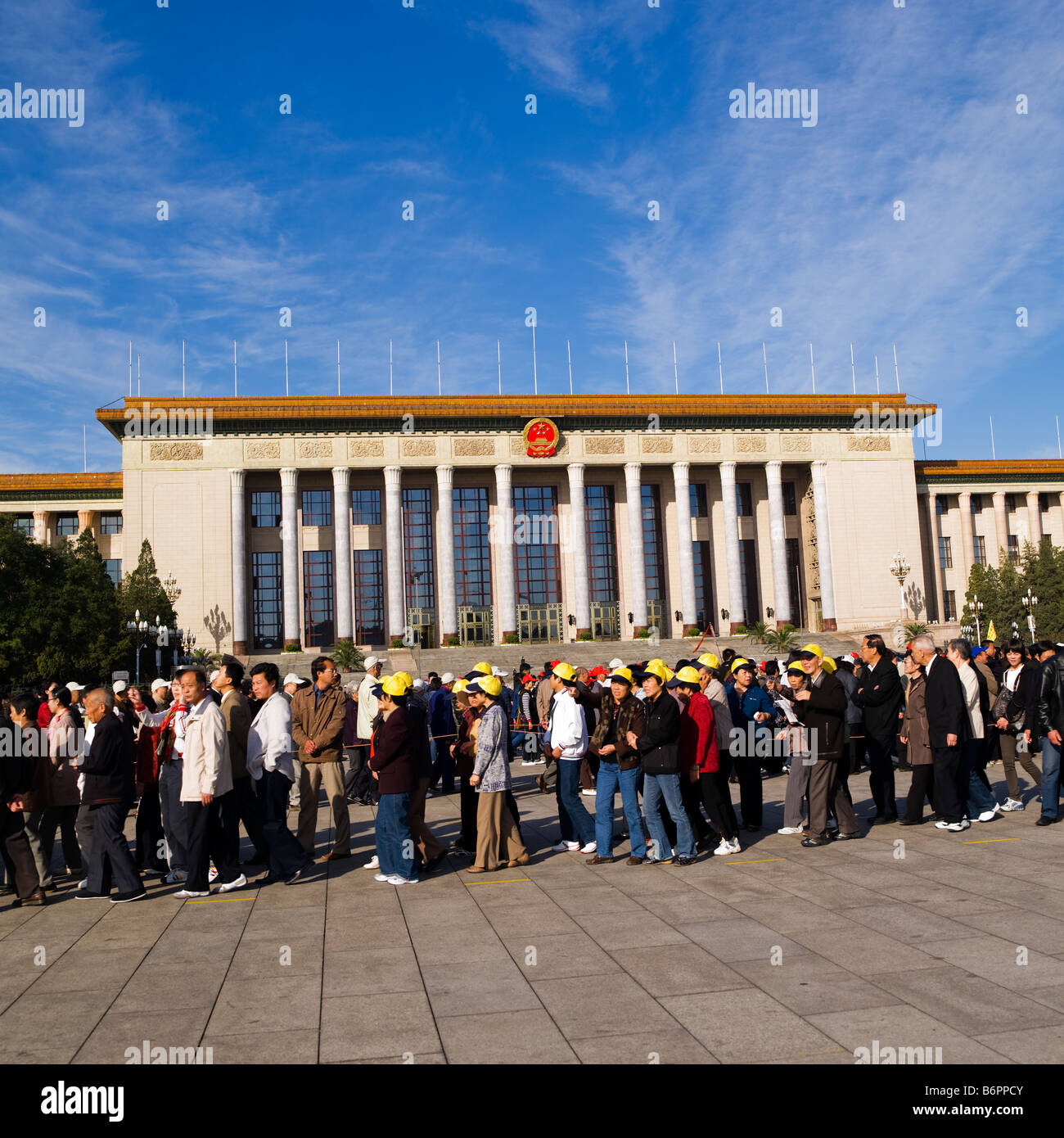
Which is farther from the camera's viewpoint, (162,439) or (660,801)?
(162,439)

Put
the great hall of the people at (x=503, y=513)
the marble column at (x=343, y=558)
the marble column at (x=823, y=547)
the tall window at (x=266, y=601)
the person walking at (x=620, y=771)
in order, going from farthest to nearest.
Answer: the marble column at (x=823, y=547) < the tall window at (x=266, y=601) < the great hall of the people at (x=503, y=513) < the marble column at (x=343, y=558) < the person walking at (x=620, y=771)

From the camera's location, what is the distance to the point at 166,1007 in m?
5.89

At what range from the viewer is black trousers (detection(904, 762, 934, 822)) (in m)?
11.0

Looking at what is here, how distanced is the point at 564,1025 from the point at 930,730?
6.92 m

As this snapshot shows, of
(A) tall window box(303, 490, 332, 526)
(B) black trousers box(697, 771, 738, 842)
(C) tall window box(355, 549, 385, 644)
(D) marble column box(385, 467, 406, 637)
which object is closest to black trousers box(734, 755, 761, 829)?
(B) black trousers box(697, 771, 738, 842)

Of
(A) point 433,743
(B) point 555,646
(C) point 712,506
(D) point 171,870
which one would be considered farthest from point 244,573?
(D) point 171,870

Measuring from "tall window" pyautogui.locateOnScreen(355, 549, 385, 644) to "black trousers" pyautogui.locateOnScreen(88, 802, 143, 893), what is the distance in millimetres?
41471

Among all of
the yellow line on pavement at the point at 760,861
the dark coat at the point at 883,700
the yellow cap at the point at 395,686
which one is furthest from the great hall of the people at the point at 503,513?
the yellow cap at the point at 395,686

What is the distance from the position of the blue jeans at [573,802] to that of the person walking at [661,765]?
108 cm

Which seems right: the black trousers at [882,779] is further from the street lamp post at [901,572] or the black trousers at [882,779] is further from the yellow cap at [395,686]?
the street lamp post at [901,572]

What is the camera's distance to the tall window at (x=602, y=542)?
173 ft

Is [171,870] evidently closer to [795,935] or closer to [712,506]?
[795,935]

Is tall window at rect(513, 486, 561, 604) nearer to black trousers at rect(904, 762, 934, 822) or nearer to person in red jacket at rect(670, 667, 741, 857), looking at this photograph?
black trousers at rect(904, 762, 934, 822)

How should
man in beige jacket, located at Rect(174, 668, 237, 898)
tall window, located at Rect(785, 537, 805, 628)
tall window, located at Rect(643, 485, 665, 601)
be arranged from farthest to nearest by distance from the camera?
tall window, located at Rect(785, 537, 805, 628), tall window, located at Rect(643, 485, 665, 601), man in beige jacket, located at Rect(174, 668, 237, 898)
